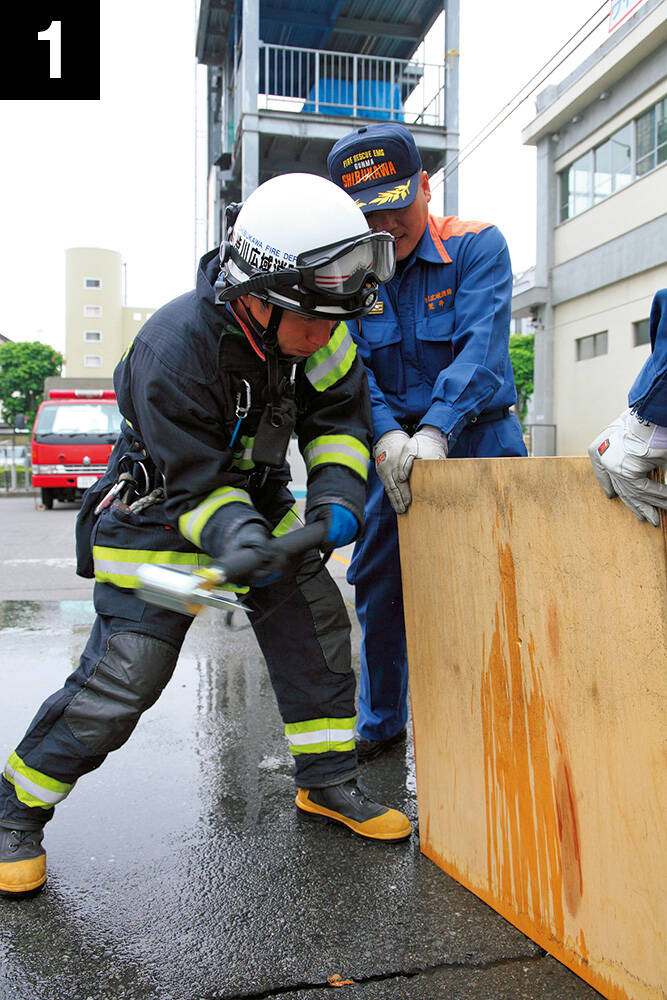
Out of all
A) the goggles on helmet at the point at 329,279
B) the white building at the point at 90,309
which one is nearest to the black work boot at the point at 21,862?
the goggles on helmet at the point at 329,279

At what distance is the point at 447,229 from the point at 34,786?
198 cm

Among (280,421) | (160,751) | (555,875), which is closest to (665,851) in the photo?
(555,875)

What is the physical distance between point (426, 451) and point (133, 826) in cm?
137

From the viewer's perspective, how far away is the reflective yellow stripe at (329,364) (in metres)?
2.13

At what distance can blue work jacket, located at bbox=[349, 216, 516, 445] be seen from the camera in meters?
2.39

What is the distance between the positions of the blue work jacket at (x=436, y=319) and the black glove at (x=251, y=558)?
690 millimetres

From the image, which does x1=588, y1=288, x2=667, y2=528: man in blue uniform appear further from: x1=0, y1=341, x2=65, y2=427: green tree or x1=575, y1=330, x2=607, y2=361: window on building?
x1=0, y1=341, x2=65, y2=427: green tree

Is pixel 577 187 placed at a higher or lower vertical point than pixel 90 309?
lower

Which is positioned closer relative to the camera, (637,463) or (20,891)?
(637,463)

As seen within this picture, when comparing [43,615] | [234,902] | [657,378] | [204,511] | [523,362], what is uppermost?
[523,362]

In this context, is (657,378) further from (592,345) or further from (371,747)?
(592,345)

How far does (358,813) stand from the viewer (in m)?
2.25

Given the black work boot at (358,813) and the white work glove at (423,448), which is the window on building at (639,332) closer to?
the white work glove at (423,448)

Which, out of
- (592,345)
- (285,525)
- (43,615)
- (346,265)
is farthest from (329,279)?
(592,345)
